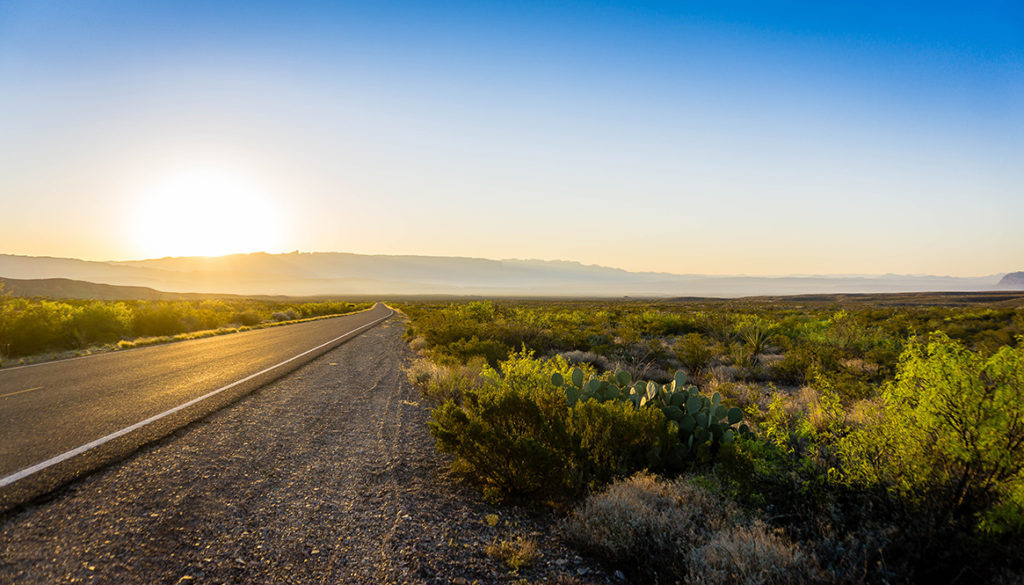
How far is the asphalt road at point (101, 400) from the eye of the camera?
489 cm

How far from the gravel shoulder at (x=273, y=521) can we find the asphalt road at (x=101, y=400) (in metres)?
0.40

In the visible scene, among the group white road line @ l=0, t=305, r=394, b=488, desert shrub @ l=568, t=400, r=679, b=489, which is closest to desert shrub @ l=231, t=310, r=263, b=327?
white road line @ l=0, t=305, r=394, b=488

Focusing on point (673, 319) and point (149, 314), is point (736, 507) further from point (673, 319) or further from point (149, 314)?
point (149, 314)

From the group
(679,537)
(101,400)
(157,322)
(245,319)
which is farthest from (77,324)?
(679,537)

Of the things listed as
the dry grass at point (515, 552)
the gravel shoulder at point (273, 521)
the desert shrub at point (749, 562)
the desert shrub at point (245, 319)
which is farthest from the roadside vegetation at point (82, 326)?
the desert shrub at point (749, 562)

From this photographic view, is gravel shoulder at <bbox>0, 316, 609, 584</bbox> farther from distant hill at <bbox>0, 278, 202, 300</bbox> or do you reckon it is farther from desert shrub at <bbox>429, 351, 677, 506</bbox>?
distant hill at <bbox>0, 278, 202, 300</bbox>

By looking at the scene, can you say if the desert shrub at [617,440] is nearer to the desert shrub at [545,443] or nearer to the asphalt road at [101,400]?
the desert shrub at [545,443]

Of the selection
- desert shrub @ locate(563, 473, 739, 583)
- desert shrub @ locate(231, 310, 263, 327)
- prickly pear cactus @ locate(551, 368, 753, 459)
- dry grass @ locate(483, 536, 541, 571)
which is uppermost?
prickly pear cactus @ locate(551, 368, 753, 459)

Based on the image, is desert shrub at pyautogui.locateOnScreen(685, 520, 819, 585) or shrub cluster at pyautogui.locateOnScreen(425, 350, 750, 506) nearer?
desert shrub at pyautogui.locateOnScreen(685, 520, 819, 585)

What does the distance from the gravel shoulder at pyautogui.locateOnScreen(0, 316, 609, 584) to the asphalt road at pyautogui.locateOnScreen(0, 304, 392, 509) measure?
1.33 feet

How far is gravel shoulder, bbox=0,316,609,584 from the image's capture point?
3230 mm

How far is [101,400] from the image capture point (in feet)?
25.6

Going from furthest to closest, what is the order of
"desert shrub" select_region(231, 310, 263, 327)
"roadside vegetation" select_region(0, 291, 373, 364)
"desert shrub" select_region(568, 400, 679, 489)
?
"desert shrub" select_region(231, 310, 263, 327) < "roadside vegetation" select_region(0, 291, 373, 364) < "desert shrub" select_region(568, 400, 679, 489)

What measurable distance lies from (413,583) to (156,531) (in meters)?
2.26
